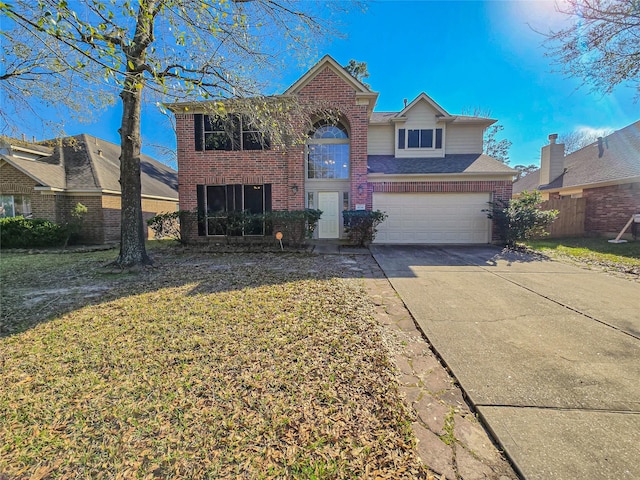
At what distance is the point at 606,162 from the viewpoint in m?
13.8

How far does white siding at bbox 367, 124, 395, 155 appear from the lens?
1327 cm

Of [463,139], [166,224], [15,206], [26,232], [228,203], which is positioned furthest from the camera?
[463,139]

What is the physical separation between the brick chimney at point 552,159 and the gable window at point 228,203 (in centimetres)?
1642

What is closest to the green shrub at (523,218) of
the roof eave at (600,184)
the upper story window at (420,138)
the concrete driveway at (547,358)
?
the concrete driveway at (547,358)

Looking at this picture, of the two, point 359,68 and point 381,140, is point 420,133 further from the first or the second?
point 359,68

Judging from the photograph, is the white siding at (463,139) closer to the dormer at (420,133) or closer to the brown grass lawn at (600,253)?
the dormer at (420,133)

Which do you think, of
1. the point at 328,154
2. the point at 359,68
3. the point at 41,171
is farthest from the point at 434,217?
the point at 41,171

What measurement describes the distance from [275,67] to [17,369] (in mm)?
6777

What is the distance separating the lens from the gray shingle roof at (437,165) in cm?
1130

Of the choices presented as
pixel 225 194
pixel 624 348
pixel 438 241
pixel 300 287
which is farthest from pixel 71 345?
pixel 438 241

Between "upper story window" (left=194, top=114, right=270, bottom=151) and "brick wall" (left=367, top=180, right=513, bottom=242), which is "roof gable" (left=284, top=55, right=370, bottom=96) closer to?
"upper story window" (left=194, top=114, right=270, bottom=151)

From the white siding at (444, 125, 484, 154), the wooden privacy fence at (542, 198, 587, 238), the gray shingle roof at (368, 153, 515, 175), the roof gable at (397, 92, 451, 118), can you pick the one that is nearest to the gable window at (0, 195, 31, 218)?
the gray shingle roof at (368, 153, 515, 175)

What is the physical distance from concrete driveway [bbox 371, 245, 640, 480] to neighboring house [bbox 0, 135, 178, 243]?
13.6 m

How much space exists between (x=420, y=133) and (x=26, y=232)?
1663cm
